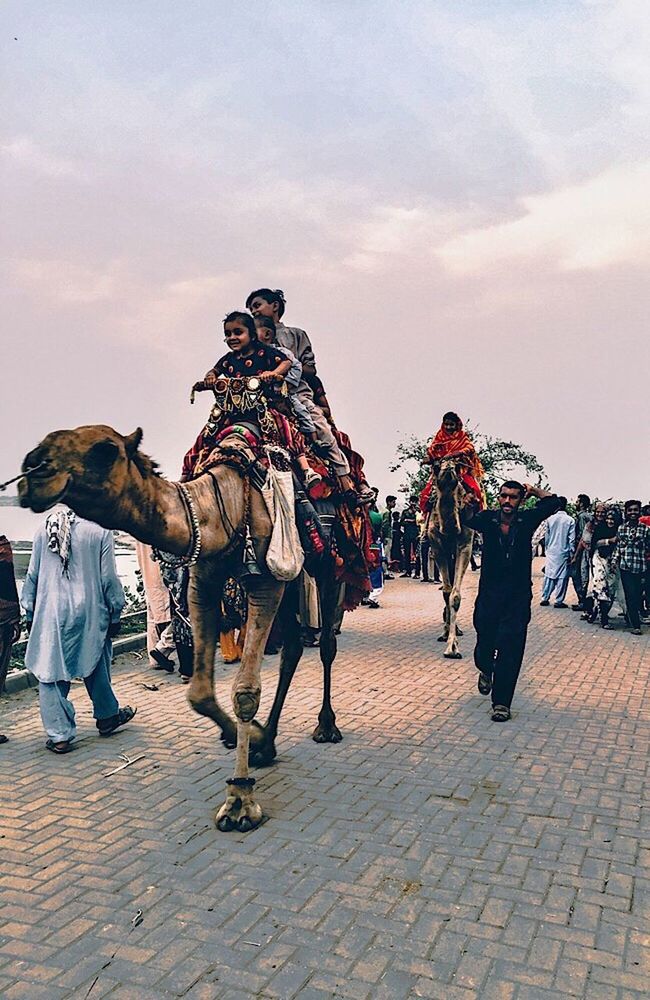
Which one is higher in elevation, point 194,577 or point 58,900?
point 194,577

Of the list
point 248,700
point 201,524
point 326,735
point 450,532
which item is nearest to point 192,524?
point 201,524

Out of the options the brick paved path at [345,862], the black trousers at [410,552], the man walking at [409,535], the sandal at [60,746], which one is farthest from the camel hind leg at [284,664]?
the black trousers at [410,552]

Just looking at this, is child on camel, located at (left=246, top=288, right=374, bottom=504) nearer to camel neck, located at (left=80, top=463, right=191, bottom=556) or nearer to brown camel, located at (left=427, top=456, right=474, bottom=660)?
camel neck, located at (left=80, top=463, right=191, bottom=556)

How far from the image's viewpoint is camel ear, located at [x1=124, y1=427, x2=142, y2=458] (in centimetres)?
420

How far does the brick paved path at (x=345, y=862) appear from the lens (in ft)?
11.0

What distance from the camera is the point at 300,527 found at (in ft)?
18.9

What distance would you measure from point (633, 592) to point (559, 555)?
3.20 metres

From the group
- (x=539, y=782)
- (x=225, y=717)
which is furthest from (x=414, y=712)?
(x=225, y=717)

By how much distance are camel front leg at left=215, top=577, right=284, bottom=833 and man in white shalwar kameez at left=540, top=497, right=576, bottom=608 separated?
1153 centimetres

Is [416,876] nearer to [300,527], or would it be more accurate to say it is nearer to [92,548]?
[300,527]

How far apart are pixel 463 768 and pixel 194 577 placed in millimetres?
2451

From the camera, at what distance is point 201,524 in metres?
4.73

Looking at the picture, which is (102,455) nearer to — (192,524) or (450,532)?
(192,524)

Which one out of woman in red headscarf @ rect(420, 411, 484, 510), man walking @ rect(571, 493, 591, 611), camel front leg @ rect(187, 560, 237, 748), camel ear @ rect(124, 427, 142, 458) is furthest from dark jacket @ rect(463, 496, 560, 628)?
man walking @ rect(571, 493, 591, 611)
